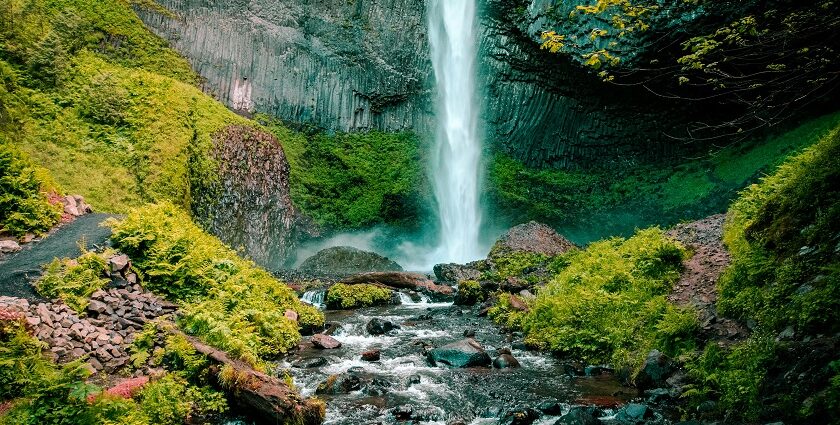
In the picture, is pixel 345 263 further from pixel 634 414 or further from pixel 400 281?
pixel 634 414

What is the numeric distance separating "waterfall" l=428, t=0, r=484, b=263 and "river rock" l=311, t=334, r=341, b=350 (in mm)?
18370

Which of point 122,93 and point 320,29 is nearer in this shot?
point 122,93

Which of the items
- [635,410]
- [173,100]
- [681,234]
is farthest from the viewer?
[173,100]

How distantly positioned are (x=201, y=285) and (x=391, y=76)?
2216 cm

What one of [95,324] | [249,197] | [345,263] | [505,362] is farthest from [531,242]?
[95,324]

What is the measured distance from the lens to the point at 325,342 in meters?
9.62

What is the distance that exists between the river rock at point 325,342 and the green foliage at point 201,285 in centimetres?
35

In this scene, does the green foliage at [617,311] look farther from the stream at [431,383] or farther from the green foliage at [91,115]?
the green foliage at [91,115]

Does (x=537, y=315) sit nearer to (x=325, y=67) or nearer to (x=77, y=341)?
(x=77, y=341)

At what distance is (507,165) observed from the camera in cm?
2941

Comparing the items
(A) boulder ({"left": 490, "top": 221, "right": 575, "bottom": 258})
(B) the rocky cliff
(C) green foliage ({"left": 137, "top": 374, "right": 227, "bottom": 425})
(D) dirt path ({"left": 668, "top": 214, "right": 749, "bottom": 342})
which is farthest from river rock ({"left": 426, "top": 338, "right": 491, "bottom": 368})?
(B) the rocky cliff

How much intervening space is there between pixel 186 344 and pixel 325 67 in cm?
2390

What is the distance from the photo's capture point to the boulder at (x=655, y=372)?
670cm

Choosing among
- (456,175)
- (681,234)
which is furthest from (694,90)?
(681,234)
